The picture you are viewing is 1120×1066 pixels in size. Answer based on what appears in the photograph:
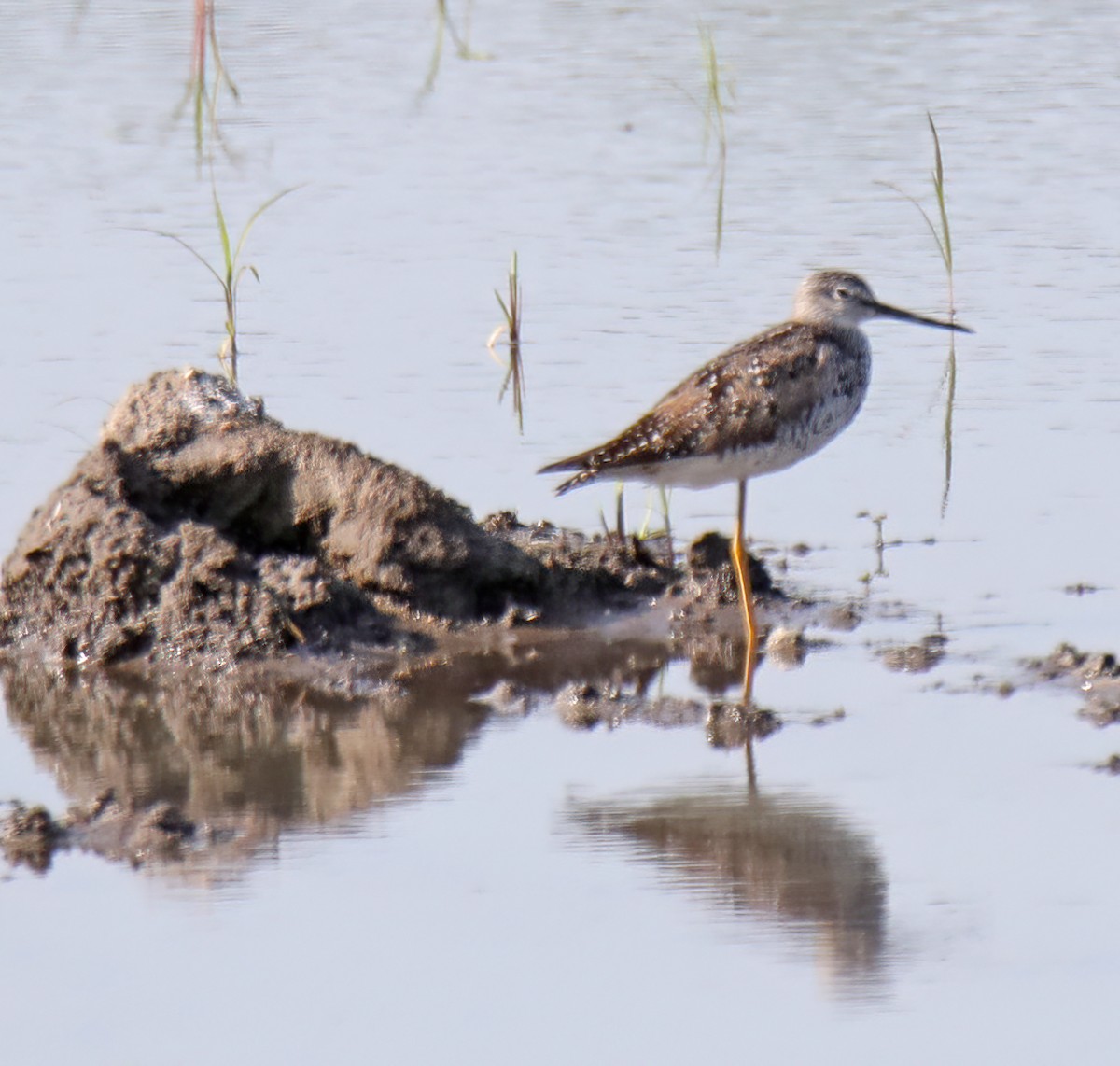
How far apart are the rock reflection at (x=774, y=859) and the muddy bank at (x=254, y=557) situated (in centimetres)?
159

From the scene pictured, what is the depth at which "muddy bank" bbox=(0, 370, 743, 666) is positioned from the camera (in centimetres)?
695

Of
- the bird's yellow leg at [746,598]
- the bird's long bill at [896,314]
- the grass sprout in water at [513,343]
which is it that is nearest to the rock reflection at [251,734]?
the bird's yellow leg at [746,598]

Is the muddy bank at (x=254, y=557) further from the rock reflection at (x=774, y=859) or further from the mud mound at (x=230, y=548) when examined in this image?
the rock reflection at (x=774, y=859)

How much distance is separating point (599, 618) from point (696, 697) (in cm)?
78

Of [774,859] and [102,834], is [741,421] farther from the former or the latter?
[102,834]

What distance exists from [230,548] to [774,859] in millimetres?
2349

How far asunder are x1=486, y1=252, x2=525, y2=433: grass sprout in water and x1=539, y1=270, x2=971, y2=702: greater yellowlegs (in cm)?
177

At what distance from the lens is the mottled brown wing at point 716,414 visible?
291 inches

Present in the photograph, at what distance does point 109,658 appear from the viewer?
692 cm

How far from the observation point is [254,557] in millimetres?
7195

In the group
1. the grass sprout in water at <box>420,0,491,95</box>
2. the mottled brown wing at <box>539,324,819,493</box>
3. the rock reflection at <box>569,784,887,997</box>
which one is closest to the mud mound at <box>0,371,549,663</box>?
the mottled brown wing at <box>539,324,819,493</box>

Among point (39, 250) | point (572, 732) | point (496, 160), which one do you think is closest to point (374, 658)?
point (572, 732)

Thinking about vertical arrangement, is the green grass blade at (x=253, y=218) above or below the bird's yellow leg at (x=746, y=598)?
above

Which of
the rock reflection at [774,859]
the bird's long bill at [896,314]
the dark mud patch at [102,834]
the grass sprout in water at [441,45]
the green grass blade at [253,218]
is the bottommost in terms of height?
the rock reflection at [774,859]
